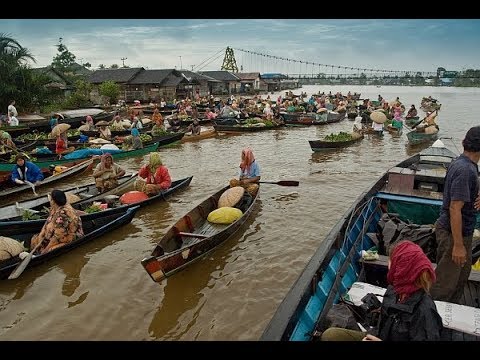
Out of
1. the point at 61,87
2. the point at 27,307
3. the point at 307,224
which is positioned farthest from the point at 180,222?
the point at 61,87

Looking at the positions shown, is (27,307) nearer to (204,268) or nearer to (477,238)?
(204,268)

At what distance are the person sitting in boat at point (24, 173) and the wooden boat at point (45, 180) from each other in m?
0.18

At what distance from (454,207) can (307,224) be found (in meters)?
5.98

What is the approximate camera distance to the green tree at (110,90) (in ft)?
121

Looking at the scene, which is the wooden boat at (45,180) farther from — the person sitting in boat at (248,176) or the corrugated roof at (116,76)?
the corrugated roof at (116,76)

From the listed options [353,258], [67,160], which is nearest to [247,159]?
[353,258]

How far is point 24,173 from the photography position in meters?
11.3

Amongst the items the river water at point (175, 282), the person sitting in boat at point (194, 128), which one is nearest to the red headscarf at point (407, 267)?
the river water at point (175, 282)

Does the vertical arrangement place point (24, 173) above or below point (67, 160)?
above

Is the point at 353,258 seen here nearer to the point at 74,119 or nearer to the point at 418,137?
the point at 418,137

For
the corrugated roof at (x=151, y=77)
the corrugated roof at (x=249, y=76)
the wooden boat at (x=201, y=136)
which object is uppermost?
the corrugated roof at (x=249, y=76)

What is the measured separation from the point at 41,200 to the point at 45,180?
3.41 metres

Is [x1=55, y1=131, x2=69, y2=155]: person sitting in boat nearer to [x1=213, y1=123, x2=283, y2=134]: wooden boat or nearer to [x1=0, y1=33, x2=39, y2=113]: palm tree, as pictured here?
[x1=213, y1=123, x2=283, y2=134]: wooden boat
